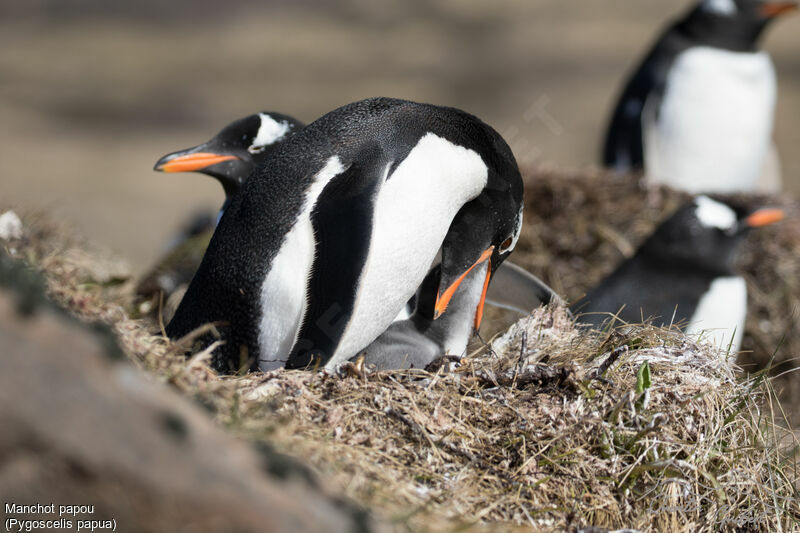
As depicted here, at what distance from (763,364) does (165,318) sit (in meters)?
3.05

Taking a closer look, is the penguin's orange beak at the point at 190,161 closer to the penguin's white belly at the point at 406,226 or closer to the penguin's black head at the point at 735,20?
the penguin's white belly at the point at 406,226

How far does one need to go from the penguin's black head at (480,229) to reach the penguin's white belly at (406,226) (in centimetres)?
14

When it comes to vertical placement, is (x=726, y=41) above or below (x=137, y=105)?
above

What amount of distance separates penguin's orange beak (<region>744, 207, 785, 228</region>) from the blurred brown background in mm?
5074

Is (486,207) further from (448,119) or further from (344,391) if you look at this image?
(344,391)

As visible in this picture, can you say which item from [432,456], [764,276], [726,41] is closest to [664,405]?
[432,456]

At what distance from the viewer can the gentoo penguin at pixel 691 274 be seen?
11.5 feet

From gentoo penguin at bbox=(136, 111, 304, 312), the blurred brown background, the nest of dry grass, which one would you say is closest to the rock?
the nest of dry grass

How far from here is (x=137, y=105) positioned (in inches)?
627

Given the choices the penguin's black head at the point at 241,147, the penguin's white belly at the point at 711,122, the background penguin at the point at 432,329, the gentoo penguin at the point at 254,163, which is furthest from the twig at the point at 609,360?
the penguin's white belly at the point at 711,122

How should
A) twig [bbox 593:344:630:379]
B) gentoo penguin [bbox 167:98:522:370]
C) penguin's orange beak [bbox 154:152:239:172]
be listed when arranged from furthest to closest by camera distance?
1. penguin's orange beak [bbox 154:152:239:172]
2. gentoo penguin [bbox 167:98:522:370]
3. twig [bbox 593:344:630:379]

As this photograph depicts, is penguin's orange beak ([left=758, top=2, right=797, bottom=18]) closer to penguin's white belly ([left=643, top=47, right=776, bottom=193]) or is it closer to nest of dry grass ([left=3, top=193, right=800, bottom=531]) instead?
penguin's white belly ([left=643, top=47, right=776, bottom=193])

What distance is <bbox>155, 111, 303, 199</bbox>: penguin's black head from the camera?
3076 mm

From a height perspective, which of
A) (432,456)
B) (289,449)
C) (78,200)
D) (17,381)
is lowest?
Answer: (78,200)
